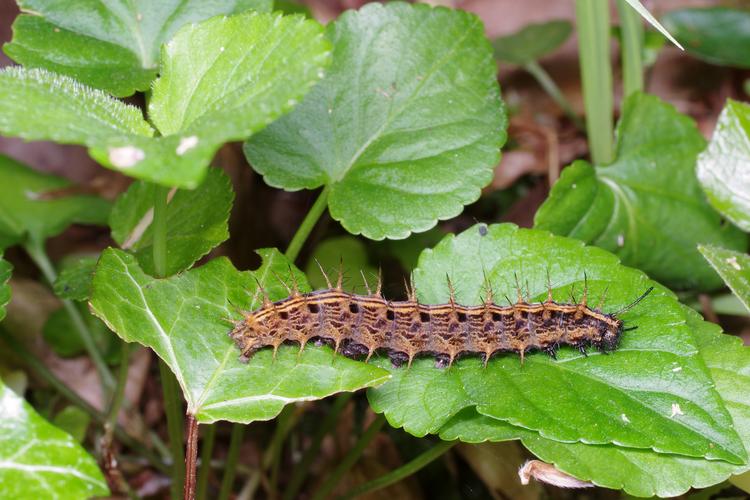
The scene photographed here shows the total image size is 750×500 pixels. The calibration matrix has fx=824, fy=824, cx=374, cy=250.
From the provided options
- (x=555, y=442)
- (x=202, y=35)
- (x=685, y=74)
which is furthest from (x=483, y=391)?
(x=685, y=74)

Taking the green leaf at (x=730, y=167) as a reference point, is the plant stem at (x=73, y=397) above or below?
below

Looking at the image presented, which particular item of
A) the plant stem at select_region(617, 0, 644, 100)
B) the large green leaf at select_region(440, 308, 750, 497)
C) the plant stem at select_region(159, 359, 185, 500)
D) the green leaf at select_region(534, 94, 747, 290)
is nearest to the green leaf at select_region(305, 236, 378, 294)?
the green leaf at select_region(534, 94, 747, 290)

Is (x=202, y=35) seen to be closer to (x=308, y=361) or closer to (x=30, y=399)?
(x=308, y=361)

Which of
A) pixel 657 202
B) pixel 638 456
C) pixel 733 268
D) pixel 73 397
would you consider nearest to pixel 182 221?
pixel 73 397

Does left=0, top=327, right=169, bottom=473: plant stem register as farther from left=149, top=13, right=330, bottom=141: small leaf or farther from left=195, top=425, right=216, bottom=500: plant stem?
left=149, top=13, right=330, bottom=141: small leaf

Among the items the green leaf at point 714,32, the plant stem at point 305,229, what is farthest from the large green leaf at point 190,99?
the green leaf at point 714,32

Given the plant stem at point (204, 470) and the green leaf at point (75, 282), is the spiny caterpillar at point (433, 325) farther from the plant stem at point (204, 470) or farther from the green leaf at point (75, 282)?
the green leaf at point (75, 282)
